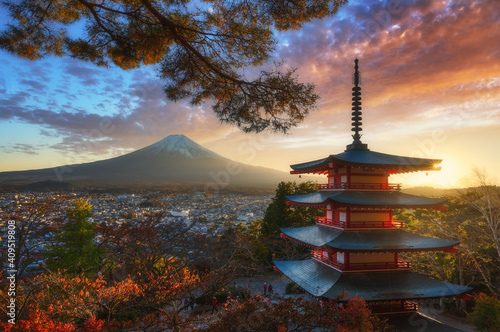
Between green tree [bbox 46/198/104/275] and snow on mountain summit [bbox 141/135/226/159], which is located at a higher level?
snow on mountain summit [bbox 141/135/226/159]

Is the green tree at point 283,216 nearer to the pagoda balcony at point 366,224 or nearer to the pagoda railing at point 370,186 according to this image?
the pagoda balcony at point 366,224

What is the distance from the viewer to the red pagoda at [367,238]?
1105 cm

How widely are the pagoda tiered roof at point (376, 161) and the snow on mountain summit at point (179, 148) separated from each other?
5365 inches

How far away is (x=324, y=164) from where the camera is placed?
41.9ft

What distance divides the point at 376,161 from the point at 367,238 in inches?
130

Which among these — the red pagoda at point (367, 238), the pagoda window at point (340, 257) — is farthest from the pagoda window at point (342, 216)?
the pagoda window at point (340, 257)

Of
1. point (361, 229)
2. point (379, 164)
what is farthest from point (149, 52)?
point (361, 229)

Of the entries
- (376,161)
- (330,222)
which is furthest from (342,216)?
(376,161)

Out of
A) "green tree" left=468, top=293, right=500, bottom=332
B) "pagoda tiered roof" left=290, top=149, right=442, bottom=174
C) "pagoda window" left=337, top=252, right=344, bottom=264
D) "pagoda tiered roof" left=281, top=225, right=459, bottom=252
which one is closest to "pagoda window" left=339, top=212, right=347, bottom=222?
"pagoda tiered roof" left=281, top=225, right=459, bottom=252

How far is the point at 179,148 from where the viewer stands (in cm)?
15388

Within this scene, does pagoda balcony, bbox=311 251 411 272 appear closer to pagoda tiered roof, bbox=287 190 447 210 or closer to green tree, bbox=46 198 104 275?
pagoda tiered roof, bbox=287 190 447 210

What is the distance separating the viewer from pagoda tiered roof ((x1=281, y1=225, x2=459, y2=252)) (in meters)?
11.2

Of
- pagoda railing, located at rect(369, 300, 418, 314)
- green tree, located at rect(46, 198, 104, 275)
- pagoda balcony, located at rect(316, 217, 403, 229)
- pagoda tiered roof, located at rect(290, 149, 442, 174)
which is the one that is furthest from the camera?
green tree, located at rect(46, 198, 104, 275)

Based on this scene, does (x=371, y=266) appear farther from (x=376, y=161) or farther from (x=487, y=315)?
(x=487, y=315)
